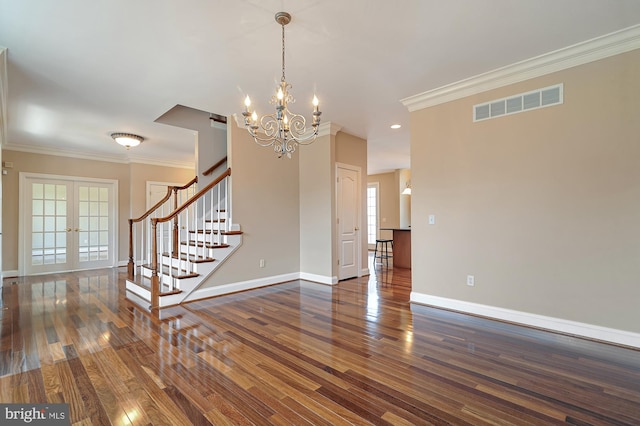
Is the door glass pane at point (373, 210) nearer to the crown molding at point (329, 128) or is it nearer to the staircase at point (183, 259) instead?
the crown molding at point (329, 128)

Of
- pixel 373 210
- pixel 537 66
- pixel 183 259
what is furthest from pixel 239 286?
pixel 373 210

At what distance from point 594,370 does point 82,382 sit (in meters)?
3.70

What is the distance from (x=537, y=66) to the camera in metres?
3.03

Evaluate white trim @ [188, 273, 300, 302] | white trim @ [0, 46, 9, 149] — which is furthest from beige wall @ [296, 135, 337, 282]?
white trim @ [0, 46, 9, 149]

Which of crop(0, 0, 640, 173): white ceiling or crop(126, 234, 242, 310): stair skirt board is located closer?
crop(0, 0, 640, 173): white ceiling

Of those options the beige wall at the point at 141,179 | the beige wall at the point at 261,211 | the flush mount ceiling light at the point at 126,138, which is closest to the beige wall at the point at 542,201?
the beige wall at the point at 261,211

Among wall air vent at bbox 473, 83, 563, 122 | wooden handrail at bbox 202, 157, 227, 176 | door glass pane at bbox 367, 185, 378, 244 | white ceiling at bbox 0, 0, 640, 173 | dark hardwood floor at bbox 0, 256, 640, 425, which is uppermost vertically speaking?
white ceiling at bbox 0, 0, 640, 173

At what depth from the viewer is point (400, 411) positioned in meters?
1.76

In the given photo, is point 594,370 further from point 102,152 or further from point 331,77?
point 102,152

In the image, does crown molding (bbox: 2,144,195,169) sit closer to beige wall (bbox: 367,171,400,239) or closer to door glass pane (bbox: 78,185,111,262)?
door glass pane (bbox: 78,185,111,262)

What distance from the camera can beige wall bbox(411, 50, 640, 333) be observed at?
2.66m

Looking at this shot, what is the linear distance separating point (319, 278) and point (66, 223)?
19.4 ft

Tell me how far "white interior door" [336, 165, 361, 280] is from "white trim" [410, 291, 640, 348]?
174 centimetres

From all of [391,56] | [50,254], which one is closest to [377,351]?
[391,56]
